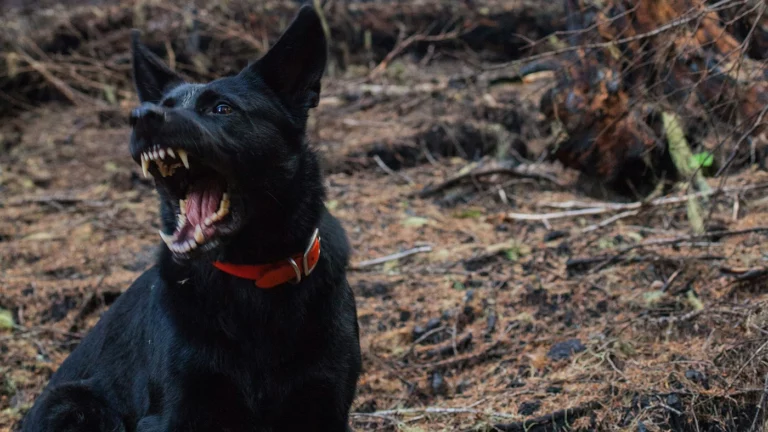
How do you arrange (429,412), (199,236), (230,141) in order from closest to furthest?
(199,236), (230,141), (429,412)

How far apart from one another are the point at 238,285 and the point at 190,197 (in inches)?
18.8

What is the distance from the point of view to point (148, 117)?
2.68m

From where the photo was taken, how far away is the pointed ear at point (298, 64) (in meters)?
3.30

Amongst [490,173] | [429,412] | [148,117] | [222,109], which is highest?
[148,117]

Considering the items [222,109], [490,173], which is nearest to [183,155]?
[222,109]

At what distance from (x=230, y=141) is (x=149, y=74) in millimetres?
1023

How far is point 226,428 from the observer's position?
118 inches

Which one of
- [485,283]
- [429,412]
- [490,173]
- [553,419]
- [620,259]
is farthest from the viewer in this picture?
[490,173]

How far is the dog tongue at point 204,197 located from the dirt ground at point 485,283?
1.76 meters

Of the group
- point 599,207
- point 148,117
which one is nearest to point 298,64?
point 148,117

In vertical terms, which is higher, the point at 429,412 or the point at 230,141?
the point at 230,141

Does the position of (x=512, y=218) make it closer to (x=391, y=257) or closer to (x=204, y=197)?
(x=391, y=257)

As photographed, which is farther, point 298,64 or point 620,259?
point 620,259

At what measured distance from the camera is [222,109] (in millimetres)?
3186
